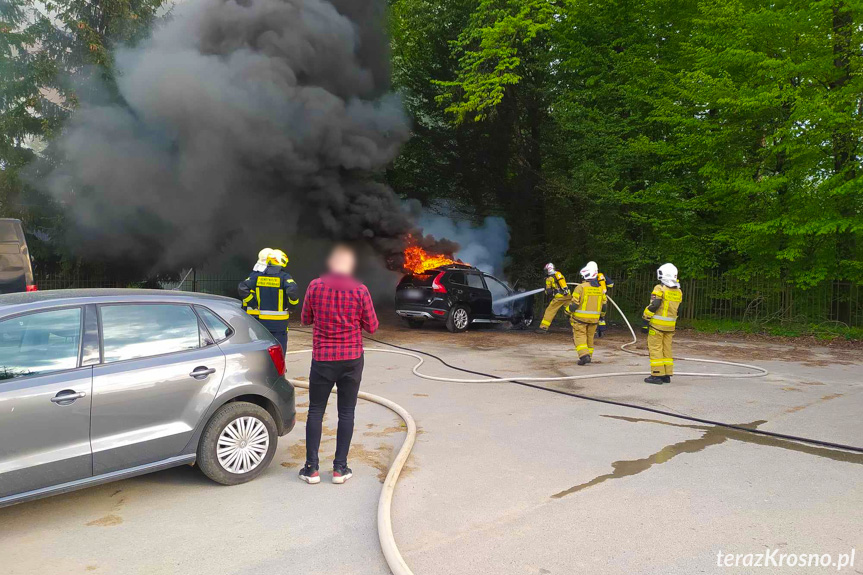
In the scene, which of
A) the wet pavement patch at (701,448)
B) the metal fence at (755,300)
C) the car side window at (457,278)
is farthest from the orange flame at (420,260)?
the wet pavement patch at (701,448)

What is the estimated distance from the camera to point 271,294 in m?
7.11

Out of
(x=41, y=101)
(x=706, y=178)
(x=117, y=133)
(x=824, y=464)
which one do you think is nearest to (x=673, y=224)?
(x=706, y=178)

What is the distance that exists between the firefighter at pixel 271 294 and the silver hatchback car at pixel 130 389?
2.50 meters

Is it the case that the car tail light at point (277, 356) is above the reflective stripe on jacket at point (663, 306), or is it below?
below

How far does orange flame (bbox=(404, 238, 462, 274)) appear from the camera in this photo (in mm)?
17297

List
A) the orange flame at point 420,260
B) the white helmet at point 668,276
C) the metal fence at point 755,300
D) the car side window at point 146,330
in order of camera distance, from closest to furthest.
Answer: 1. the car side window at point 146,330
2. the white helmet at point 668,276
3. the metal fence at point 755,300
4. the orange flame at point 420,260

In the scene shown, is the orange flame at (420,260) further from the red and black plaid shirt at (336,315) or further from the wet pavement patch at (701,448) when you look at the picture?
the red and black plaid shirt at (336,315)

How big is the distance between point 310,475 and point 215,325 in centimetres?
128

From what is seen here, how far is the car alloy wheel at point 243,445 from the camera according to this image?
13.7ft

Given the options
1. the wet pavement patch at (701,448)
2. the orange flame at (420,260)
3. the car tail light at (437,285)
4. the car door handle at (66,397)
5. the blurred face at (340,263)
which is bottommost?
the wet pavement patch at (701,448)

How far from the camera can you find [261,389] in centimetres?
434

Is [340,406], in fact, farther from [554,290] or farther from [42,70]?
[42,70]

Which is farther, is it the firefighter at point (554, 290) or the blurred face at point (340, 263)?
the firefighter at point (554, 290)

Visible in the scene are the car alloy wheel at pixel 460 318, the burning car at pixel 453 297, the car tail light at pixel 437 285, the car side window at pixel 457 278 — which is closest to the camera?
the car tail light at pixel 437 285
